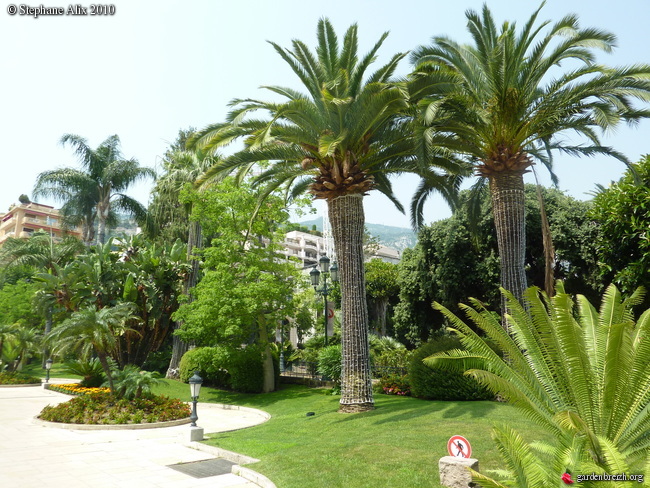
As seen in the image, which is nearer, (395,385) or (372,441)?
(372,441)

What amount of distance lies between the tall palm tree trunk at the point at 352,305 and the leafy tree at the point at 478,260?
833 cm

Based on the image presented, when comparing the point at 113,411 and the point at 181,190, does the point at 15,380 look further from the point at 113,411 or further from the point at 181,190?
the point at 113,411

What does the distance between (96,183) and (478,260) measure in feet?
97.6

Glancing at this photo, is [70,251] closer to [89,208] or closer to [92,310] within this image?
[89,208]

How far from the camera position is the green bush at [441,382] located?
1509cm

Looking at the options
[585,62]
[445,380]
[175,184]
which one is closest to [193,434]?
[445,380]

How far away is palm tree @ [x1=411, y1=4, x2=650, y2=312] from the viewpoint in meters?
13.6

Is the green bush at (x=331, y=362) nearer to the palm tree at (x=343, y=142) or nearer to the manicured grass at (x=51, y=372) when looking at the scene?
the palm tree at (x=343, y=142)

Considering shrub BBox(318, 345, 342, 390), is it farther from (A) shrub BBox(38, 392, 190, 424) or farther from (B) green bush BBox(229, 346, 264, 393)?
(A) shrub BBox(38, 392, 190, 424)

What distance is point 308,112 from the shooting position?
14375 millimetres

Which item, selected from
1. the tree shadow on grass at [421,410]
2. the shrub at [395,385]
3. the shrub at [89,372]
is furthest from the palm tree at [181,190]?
Result: the tree shadow on grass at [421,410]

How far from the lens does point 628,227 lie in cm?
1438

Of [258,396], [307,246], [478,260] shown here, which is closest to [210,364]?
[258,396]

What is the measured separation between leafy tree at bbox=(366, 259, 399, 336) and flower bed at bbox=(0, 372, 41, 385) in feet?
79.2
